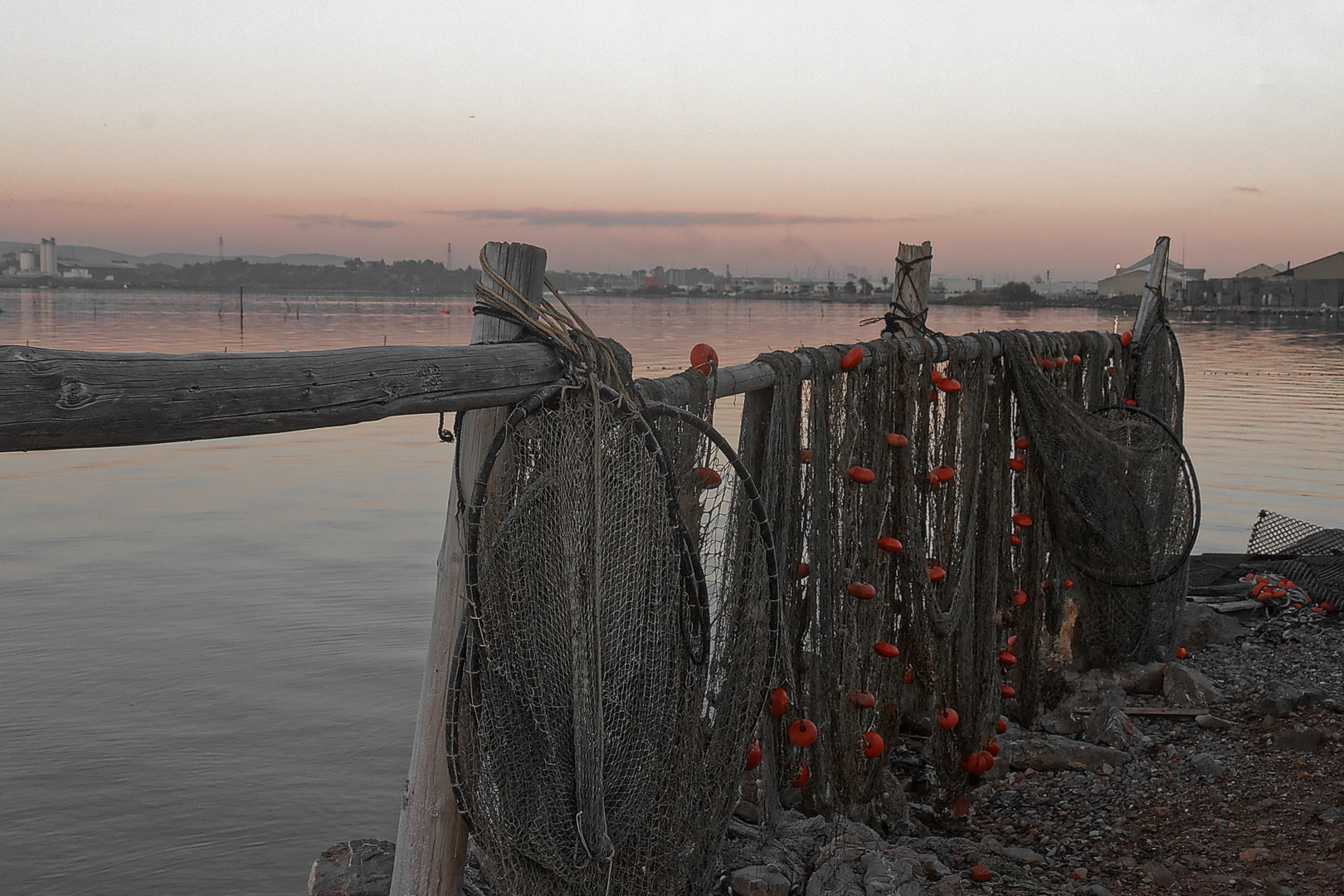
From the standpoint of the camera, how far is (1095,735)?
5.52 m

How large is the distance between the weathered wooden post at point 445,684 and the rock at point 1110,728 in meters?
4.05

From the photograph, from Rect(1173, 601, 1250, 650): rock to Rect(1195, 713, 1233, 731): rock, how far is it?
149 centimetres

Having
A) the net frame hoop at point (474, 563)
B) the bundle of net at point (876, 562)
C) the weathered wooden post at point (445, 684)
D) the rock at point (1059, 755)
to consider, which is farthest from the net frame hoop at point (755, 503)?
the rock at point (1059, 755)

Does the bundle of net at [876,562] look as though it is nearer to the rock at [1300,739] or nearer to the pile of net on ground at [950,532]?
the pile of net on ground at [950,532]

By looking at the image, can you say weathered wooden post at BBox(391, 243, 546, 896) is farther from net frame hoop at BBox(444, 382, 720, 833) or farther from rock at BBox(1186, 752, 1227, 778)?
rock at BBox(1186, 752, 1227, 778)

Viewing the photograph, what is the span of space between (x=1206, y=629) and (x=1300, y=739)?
2.21m

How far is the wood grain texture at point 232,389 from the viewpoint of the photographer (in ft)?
5.50

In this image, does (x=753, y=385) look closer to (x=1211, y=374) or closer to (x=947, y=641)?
(x=947, y=641)

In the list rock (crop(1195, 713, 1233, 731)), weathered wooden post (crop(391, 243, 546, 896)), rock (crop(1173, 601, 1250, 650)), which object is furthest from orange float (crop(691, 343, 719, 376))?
rock (crop(1173, 601, 1250, 650))

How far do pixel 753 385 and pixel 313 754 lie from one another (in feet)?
13.6

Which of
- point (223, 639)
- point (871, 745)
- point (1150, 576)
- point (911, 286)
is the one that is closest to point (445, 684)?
point (871, 745)

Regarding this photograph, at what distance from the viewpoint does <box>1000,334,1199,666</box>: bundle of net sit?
18.3 ft

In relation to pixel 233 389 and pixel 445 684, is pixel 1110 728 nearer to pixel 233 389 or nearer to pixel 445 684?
pixel 445 684

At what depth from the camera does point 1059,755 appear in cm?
525
